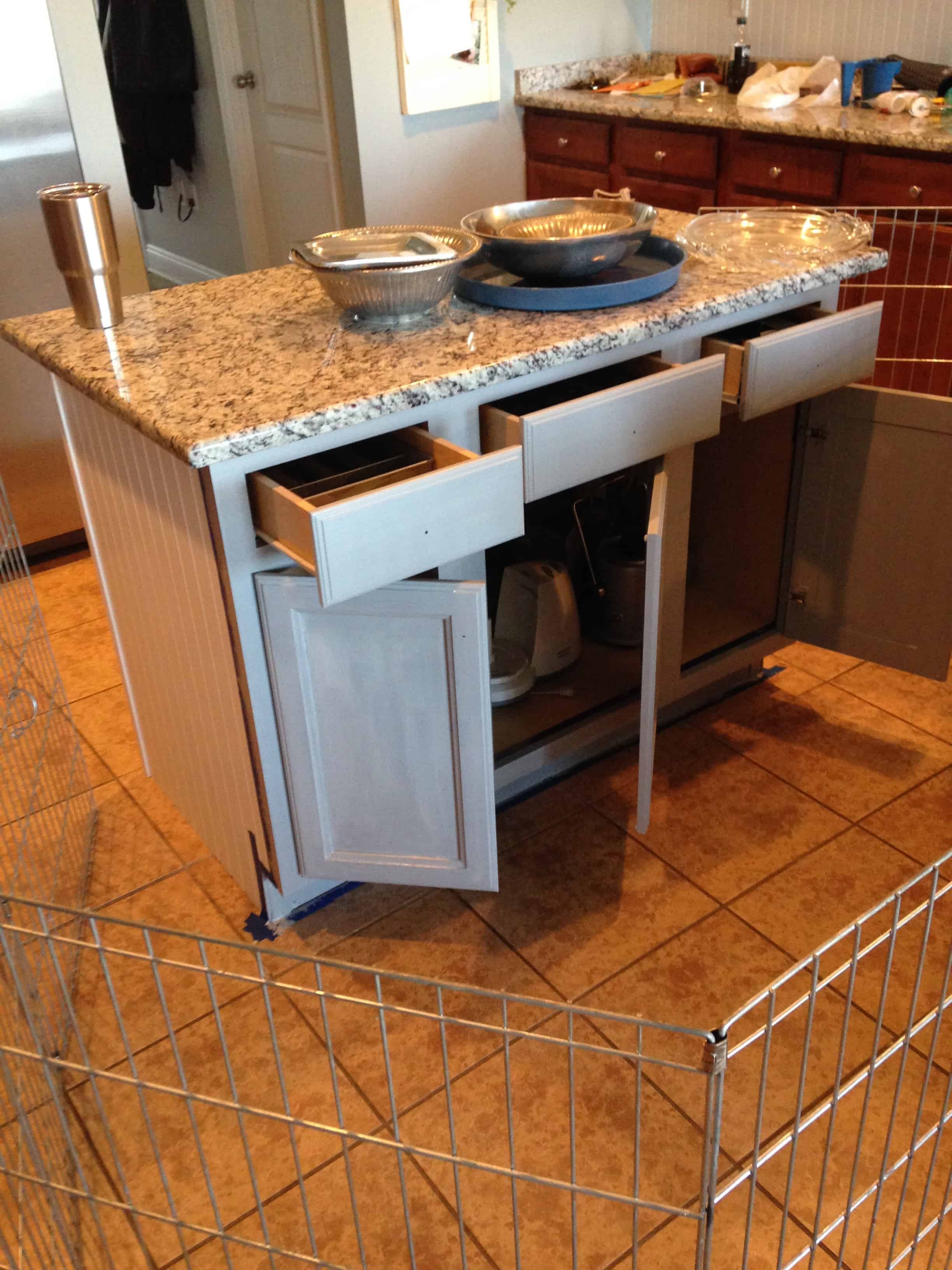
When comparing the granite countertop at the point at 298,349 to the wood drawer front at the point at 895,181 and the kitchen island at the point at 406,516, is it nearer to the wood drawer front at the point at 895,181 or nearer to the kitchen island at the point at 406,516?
the kitchen island at the point at 406,516

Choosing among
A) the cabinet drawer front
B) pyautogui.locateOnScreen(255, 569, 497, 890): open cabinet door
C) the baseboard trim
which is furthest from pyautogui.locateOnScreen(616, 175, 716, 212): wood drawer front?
pyautogui.locateOnScreen(255, 569, 497, 890): open cabinet door

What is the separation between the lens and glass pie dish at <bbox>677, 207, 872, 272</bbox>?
1850 mm

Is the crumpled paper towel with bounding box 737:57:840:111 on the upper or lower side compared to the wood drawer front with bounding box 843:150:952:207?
upper

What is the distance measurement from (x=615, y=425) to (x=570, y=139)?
7.96 ft

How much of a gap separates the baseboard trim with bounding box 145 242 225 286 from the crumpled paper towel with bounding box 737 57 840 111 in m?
2.29

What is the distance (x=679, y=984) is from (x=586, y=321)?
3.18ft

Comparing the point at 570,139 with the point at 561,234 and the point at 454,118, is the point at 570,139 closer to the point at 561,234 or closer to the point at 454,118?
the point at 454,118

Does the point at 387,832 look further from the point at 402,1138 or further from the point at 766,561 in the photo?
the point at 766,561

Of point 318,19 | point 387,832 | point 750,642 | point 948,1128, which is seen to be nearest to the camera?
point 948,1128

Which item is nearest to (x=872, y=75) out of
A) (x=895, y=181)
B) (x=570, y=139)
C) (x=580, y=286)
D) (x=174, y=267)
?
(x=895, y=181)

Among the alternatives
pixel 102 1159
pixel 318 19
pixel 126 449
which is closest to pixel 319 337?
pixel 126 449

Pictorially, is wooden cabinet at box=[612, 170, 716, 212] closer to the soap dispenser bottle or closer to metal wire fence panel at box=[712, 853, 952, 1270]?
the soap dispenser bottle

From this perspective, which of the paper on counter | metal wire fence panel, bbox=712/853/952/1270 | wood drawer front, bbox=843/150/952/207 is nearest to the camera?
metal wire fence panel, bbox=712/853/952/1270

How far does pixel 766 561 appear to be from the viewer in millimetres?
2162
